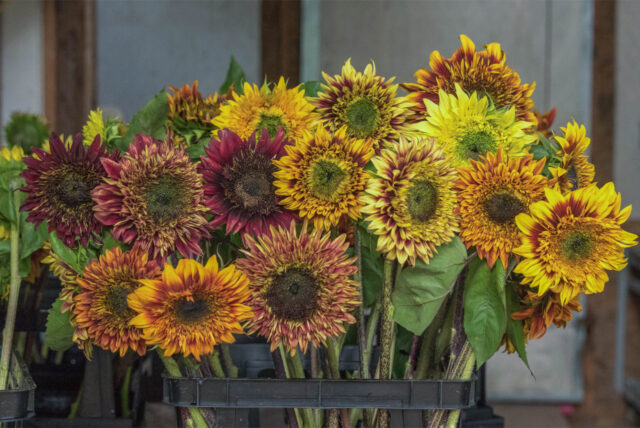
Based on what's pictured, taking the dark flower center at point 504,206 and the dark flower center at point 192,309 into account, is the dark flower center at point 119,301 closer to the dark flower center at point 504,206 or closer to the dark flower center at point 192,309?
the dark flower center at point 192,309

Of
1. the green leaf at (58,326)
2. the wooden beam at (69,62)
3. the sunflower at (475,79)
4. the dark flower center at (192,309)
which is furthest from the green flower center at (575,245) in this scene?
the wooden beam at (69,62)

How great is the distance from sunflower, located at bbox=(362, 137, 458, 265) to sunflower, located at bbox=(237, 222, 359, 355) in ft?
0.09

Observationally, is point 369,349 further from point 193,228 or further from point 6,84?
point 6,84

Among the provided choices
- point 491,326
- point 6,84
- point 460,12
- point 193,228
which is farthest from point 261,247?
point 6,84

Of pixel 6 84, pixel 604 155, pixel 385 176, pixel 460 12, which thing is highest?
pixel 460 12

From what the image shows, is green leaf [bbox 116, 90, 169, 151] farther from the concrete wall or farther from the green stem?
the concrete wall

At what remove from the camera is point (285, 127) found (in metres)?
0.46

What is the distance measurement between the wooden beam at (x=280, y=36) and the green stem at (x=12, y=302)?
149 centimetres

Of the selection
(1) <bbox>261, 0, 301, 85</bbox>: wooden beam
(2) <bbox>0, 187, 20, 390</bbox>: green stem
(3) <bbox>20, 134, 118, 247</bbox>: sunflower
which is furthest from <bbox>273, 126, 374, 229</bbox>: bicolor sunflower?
(1) <bbox>261, 0, 301, 85</bbox>: wooden beam

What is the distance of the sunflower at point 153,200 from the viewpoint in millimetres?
401

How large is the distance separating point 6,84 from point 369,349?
188 cm

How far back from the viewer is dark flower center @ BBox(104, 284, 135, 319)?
0.42 meters

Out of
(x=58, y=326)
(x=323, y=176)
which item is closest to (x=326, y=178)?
(x=323, y=176)

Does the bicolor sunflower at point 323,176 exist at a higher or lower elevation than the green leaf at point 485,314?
higher
